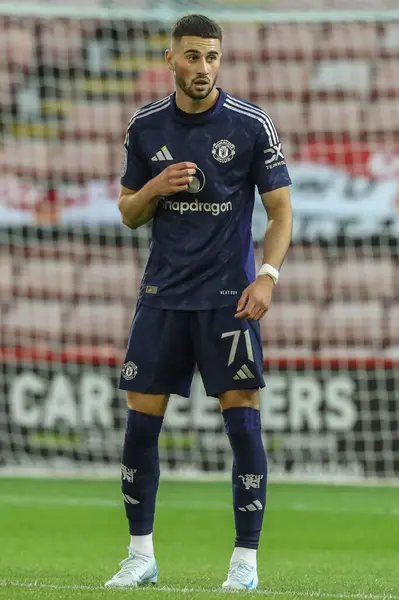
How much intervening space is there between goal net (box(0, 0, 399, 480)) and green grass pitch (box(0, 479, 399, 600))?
1.79 feet

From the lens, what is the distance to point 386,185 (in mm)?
11445

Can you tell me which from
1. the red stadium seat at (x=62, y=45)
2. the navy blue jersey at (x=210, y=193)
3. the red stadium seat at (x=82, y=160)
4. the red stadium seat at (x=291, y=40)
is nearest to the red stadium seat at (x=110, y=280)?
the red stadium seat at (x=82, y=160)

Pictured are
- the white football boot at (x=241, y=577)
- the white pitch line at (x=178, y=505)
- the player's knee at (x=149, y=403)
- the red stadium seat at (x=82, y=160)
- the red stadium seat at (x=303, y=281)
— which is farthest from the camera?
the red stadium seat at (x=82, y=160)

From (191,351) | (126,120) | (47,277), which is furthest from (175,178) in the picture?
(126,120)

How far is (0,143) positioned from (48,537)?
21.2ft

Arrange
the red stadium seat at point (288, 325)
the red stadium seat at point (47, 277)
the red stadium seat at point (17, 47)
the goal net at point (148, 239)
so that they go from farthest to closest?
the red stadium seat at point (17, 47), the red stadium seat at point (47, 277), the red stadium seat at point (288, 325), the goal net at point (148, 239)

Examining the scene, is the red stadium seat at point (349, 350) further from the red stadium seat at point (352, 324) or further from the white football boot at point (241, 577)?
the white football boot at point (241, 577)

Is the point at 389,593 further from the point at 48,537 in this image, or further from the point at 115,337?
the point at 115,337

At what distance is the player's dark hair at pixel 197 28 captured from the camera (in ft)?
13.0

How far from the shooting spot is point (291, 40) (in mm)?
12234

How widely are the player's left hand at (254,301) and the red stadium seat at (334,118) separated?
7772mm

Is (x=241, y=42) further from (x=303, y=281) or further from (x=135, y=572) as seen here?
(x=135, y=572)

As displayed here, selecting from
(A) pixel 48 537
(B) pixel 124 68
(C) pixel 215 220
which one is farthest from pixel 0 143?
(C) pixel 215 220

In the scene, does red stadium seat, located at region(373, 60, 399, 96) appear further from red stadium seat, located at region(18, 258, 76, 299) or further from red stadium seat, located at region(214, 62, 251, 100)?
red stadium seat, located at region(18, 258, 76, 299)
